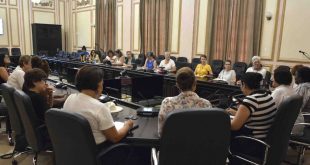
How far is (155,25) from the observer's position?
855 centimetres

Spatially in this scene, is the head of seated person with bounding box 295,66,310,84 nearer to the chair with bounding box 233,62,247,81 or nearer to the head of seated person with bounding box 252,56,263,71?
the head of seated person with bounding box 252,56,263,71

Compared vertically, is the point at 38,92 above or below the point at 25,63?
below

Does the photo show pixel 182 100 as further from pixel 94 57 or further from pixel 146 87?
pixel 94 57

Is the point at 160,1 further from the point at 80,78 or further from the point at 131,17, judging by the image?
the point at 80,78

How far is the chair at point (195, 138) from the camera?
1513 mm

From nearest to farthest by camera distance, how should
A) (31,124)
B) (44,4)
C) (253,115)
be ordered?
(253,115) → (31,124) → (44,4)

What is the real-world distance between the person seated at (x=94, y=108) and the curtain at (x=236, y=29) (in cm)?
512

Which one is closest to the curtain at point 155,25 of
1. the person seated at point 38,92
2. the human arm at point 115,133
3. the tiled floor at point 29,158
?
the tiled floor at point 29,158

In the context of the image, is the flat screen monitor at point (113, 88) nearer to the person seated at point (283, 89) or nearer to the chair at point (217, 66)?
the person seated at point (283, 89)

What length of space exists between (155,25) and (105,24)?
9.99 feet

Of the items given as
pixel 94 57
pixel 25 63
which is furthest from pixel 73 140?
pixel 94 57


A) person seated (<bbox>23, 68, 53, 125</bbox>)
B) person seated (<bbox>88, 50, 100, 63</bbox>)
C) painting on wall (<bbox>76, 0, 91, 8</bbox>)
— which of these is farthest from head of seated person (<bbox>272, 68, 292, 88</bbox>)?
painting on wall (<bbox>76, 0, 91, 8</bbox>)

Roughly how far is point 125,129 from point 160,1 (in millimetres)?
7071

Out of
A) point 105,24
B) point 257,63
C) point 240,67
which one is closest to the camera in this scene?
point 257,63
